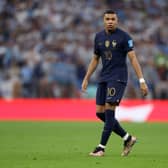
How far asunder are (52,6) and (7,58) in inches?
135

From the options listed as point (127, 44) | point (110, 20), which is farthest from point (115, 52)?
point (110, 20)

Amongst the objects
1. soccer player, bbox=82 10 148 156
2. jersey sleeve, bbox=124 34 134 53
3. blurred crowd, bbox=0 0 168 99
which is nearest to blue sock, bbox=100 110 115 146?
soccer player, bbox=82 10 148 156

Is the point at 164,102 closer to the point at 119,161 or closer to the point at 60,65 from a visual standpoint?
the point at 60,65

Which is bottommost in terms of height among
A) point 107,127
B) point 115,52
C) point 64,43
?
point 64,43

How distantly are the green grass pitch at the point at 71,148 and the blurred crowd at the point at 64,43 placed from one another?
529 cm

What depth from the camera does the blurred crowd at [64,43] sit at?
→ 2666 centimetres

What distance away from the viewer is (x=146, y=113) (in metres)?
25.0

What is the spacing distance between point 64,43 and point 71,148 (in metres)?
15.2

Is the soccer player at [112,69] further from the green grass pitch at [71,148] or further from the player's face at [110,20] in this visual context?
the green grass pitch at [71,148]

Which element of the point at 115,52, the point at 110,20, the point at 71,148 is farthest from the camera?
the point at 71,148

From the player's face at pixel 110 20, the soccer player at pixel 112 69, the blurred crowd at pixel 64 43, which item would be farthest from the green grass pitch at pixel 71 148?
the blurred crowd at pixel 64 43

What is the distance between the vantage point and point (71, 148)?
44.5 ft

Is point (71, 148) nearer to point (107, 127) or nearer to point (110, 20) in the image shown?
point (107, 127)

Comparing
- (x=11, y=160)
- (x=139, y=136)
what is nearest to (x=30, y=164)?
(x=11, y=160)
